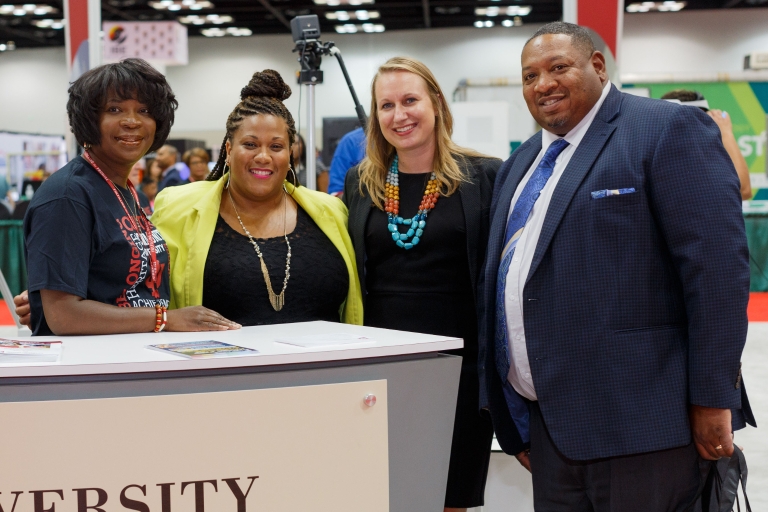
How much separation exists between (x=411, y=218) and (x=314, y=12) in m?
12.7

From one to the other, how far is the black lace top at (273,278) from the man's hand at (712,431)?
1069 mm

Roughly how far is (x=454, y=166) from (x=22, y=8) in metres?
14.2

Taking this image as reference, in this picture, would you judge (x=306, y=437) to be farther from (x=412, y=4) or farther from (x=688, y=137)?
(x=412, y=4)

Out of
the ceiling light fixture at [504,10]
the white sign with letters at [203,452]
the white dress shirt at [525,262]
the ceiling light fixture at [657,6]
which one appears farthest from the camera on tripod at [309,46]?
the ceiling light fixture at [657,6]

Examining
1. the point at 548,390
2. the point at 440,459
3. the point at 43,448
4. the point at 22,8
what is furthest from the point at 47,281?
the point at 22,8

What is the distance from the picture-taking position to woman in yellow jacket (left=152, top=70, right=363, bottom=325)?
2.17 metres

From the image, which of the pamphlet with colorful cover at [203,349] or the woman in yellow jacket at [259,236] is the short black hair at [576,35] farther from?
the pamphlet with colorful cover at [203,349]

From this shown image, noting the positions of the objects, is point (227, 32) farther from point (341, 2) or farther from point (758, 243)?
point (758, 243)

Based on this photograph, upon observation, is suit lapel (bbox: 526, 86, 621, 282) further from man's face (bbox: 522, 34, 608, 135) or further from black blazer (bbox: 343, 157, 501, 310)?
black blazer (bbox: 343, 157, 501, 310)

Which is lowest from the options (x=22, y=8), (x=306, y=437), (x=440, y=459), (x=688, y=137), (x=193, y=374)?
(x=440, y=459)

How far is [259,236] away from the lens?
2277mm

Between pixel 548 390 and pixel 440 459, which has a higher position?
pixel 548 390

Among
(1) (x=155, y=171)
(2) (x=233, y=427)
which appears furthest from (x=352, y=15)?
(2) (x=233, y=427)

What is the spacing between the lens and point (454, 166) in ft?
7.72
